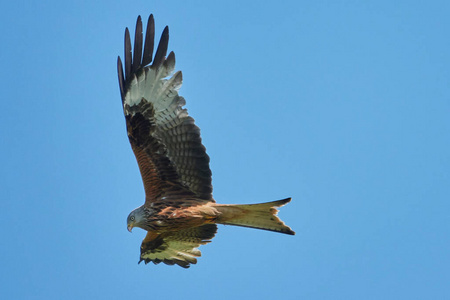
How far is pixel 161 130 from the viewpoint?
1005cm

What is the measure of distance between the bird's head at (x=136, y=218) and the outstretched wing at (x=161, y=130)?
23 cm

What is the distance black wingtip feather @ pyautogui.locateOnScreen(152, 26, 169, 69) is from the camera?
985cm

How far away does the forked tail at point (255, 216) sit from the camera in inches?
382

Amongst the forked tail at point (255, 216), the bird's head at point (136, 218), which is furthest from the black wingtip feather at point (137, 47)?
the forked tail at point (255, 216)

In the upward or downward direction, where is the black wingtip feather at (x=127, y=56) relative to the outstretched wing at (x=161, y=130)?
upward

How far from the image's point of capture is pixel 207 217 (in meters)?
9.92

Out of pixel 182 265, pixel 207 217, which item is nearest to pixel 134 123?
pixel 207 217

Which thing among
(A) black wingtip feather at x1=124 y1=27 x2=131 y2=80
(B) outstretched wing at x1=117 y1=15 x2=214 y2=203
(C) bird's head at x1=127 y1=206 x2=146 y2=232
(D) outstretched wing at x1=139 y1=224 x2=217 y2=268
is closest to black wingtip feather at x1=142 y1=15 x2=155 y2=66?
(B) outstretched wing at x1=117 y1=15 x2=214 y2=203

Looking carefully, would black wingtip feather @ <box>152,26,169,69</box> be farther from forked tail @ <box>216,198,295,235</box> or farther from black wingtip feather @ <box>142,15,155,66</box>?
forked tail @ <box>216,198,295,235</box>

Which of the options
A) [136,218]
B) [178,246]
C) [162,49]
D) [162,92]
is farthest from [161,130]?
[178,246]

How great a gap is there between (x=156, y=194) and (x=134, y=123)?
109cm

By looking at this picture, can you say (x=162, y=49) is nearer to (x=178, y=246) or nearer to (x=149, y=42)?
(x=149, y=42)

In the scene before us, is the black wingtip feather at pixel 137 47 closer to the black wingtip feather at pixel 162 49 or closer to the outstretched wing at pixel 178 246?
the black wingtip feather at pixel 162 49

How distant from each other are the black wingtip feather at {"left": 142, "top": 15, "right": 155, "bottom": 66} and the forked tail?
237 centimetres
